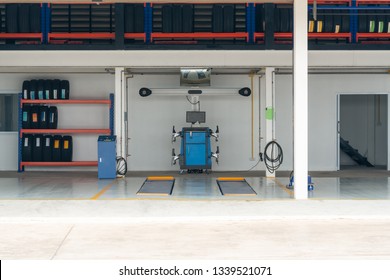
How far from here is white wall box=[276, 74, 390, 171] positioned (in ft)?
42.7

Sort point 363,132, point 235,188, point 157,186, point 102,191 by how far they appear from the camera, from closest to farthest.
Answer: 1. point 102,191
2. point 235,188
3. point 157,186
4. point 363,132

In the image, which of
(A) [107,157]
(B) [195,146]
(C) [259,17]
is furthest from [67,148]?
(C) [259,17]

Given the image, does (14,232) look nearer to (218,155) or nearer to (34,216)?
(34,216)

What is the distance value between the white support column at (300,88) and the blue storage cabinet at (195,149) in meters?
4.29

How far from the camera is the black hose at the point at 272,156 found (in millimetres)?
11117

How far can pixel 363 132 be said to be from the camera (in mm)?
14938

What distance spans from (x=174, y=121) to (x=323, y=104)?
3848 millimetres

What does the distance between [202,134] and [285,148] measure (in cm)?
235

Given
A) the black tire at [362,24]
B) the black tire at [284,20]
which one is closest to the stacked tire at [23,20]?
the black tire at [284,20]

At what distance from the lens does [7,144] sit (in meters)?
13.0

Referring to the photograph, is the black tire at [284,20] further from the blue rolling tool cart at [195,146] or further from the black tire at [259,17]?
the blue rolling tool cart at [195,146]

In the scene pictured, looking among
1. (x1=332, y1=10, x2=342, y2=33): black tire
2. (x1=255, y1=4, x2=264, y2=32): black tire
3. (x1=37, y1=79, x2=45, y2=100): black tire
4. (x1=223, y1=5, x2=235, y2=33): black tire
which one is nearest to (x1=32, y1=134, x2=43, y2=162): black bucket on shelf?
(x1=37, y1=79, x2=45, y2=100): black tire

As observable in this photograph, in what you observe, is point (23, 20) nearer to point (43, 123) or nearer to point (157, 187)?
point (43, 123)

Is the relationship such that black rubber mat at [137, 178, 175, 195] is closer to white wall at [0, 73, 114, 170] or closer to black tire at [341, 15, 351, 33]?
white wall at [0, 73, 114, 170]
